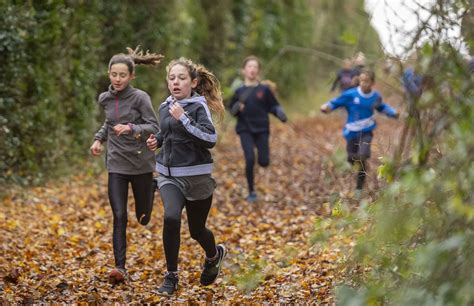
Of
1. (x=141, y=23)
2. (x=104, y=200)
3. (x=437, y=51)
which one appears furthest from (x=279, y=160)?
(x=437, y=51)

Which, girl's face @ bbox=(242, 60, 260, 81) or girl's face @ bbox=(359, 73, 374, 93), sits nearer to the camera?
girl's face @ bbox=(359, 73, 374, 93)

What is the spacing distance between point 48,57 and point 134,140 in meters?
5.46

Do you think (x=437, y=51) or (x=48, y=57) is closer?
(x=437, y=51)

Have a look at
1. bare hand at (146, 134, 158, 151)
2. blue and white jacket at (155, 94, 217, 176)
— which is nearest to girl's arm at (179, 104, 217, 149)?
blue and white jacket at (155, 94, 217, 176)

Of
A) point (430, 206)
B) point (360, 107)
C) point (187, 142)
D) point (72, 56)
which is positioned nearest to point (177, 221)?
point (187, 142)

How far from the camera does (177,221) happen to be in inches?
251

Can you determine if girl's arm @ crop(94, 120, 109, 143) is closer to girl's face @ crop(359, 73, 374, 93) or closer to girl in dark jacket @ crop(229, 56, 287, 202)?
girl's face @ crop(359, 73, 374, 93)

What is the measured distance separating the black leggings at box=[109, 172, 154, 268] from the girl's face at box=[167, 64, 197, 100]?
111cm

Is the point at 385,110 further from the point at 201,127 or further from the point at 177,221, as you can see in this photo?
the point at 177,221

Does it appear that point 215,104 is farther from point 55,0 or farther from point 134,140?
point 55,0

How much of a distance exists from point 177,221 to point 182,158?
1.67 ft

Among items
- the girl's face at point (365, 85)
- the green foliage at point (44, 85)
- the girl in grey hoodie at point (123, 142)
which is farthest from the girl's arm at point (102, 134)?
the girl's face at point (365, 85)

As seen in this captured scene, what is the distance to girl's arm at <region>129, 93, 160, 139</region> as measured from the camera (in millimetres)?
7109

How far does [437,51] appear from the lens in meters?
4.55
